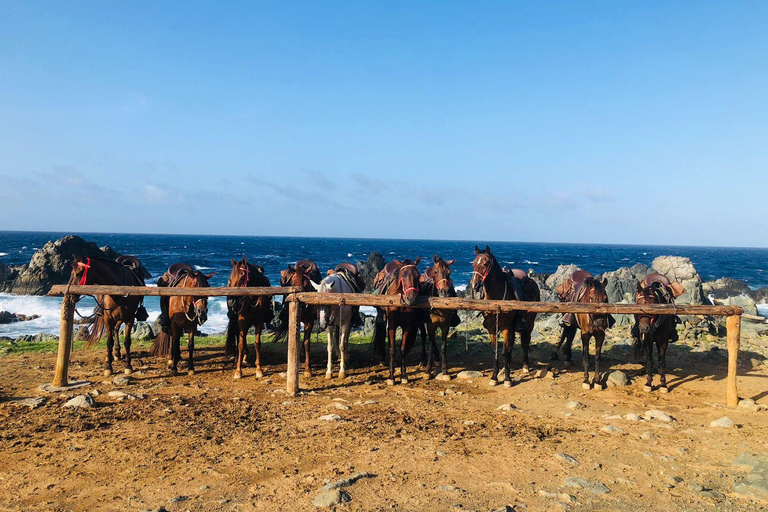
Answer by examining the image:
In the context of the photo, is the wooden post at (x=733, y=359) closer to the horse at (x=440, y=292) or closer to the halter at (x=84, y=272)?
A: the horse at (x=440, y=292)

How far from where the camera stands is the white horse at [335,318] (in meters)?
8.80

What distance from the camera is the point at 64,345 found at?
7.89 m

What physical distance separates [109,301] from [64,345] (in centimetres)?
128

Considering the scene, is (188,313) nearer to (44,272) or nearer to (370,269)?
(370,269)

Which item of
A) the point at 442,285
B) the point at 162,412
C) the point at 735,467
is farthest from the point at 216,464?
the point at 735,467

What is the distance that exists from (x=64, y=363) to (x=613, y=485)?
331 inches

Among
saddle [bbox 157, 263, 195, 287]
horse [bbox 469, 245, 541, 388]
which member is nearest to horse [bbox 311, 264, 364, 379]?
horse [bbox 469, 245, 541, 388]

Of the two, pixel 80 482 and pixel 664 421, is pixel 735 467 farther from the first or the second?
pixel 80 482

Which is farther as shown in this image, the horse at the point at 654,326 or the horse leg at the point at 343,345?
the horse leg at the point at 343,345

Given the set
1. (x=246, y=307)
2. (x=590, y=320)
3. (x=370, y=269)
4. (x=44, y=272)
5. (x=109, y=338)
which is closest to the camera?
(x=590, y=320)

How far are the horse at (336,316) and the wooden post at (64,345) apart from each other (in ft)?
13.9

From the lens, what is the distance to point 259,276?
9359 mm

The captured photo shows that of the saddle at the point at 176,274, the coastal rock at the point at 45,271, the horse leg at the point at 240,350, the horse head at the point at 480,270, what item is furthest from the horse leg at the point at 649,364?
the coastal rock at the point at 45,271

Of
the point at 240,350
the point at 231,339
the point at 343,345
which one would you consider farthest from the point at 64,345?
the point at 343,345
